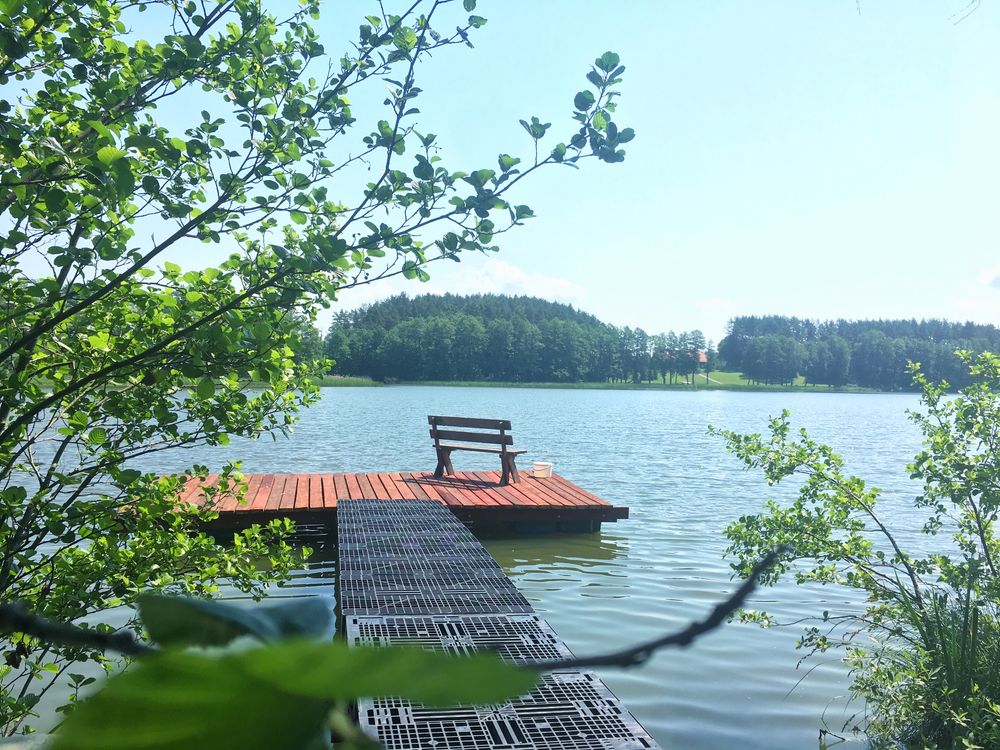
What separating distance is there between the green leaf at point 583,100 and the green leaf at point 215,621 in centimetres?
198

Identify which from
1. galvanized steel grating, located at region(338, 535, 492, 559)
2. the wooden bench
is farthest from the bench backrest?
galvanized steel grating, located at region(338, 535, 492, 559)

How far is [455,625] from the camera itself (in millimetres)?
4828

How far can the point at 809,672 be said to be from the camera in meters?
7.08

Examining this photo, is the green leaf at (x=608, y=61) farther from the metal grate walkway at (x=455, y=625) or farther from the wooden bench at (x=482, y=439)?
the wooden bench at (x=482, y=439)

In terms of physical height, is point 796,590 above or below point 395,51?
below

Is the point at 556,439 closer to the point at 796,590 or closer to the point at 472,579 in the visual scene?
the point at 796,590

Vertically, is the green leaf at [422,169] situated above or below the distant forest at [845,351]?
below

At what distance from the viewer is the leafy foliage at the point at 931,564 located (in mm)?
4633

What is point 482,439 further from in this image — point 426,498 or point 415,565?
point 415,565

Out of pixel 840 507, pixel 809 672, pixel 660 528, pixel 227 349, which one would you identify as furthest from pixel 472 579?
pixel 660 528

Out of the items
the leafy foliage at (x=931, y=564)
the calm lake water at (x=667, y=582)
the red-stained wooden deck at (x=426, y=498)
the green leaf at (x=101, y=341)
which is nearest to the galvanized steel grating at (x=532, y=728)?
the calm lake water at (x=667, y=582)

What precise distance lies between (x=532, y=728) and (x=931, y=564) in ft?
11.2

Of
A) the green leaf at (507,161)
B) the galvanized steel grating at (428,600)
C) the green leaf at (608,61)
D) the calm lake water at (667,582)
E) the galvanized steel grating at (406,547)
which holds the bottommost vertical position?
the calm lake water at (667,582)

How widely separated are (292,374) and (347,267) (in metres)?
1.57
